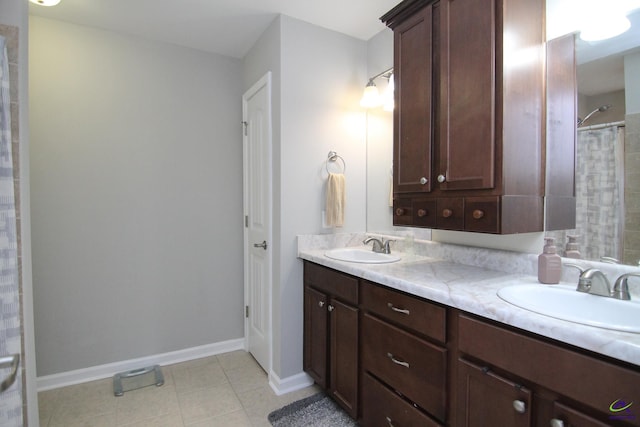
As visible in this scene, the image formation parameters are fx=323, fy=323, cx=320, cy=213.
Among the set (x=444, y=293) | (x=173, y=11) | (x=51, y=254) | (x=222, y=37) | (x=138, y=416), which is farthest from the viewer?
(x=222, y=37)

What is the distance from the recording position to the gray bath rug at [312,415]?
1.82 metres

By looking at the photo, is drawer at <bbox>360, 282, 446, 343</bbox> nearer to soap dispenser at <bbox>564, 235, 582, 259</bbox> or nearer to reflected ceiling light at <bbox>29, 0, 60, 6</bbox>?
soap dispenser at <bbox>564, 235, 582, 259</bbox>

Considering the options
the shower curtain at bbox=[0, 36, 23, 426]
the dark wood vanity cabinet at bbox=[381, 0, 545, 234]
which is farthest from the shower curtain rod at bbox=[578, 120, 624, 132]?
the shower curtain at bbox=[0, 36, 23, 426]

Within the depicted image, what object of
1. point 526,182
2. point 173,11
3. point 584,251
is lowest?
point 584,251

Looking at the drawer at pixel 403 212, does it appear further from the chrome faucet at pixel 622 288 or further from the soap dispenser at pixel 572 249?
the chrome faucet at pixel 622 288

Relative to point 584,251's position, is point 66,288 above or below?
below

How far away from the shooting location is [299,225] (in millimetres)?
2193

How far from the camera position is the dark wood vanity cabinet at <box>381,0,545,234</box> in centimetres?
124

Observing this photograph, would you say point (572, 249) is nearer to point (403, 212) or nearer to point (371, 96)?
point (403, 212)

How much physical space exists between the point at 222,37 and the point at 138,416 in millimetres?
2585

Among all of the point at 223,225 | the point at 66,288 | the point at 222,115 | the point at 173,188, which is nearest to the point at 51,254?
the point at 66,288

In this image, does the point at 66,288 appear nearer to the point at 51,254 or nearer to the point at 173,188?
the point at 51,254

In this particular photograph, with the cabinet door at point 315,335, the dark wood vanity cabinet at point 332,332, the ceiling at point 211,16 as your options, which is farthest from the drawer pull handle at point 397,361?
the ceiling at point 211,16

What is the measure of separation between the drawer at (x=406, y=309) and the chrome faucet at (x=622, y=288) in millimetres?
557
